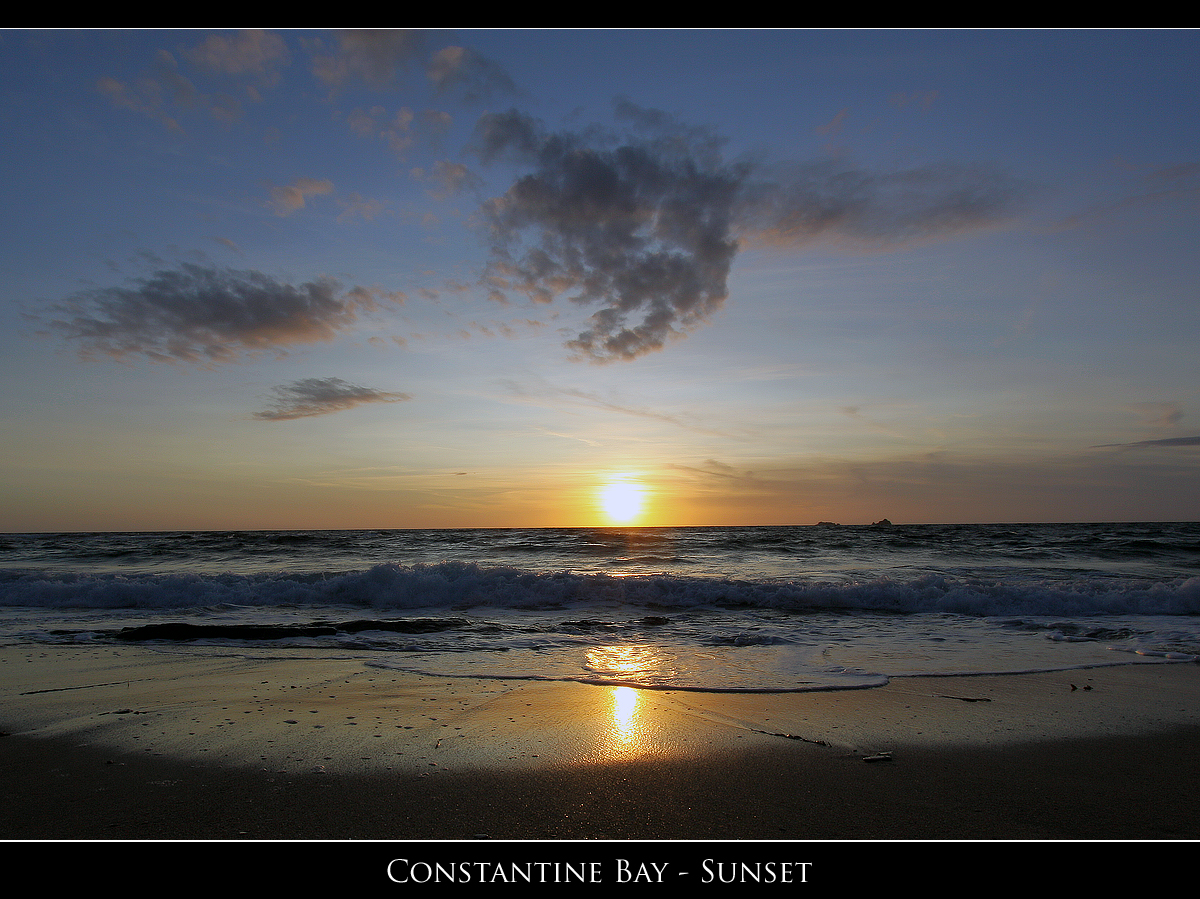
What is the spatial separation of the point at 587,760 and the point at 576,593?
10.5m

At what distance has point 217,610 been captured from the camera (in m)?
12.0

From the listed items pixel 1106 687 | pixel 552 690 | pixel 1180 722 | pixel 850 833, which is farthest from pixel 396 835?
pixel 1106 687

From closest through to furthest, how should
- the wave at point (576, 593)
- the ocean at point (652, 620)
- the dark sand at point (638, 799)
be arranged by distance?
the dark sand at point (638, 799) → the ocean at point (652, 620) → the wave at point (576, 593)

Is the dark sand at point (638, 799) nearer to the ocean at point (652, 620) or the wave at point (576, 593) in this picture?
the ocean at point (652, 620)

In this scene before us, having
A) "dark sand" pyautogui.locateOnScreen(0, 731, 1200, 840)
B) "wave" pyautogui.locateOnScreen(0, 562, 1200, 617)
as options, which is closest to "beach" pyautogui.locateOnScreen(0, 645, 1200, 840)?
"dark sand" pyautogui.locateOnScreen(0, 731, 1200, 840)

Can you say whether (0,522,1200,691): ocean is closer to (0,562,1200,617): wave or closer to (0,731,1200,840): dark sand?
(0,562,1200,617): wave

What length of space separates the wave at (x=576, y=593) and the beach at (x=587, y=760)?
6.51 m

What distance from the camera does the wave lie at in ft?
39.7

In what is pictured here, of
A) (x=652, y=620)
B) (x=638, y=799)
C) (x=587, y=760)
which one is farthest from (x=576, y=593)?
(x=638, y=799)

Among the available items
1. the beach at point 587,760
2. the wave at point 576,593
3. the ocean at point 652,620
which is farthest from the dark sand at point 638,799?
the wave at point 576,593

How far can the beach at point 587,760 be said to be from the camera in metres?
3.14

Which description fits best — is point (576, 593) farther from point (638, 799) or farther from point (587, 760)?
point (638, 799)

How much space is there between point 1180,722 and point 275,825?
6867mm
